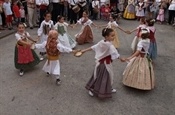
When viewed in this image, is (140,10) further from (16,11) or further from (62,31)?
(62,31)

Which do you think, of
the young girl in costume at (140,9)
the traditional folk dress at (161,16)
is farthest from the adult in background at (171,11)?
the young girl in costume at (140,9)

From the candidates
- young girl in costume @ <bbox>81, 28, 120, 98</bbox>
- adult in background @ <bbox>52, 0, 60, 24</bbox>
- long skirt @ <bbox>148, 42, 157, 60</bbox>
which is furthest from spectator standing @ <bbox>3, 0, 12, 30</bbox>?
young girl in costume @ <bbox>81, 28, 120, 98</bbox>

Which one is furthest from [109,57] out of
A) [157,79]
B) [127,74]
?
[157,79]

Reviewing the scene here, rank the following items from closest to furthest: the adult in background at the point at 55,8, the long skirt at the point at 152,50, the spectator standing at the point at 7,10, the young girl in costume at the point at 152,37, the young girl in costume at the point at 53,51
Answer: the young girl in costume at the point at 53,51 → the young girl in costume at the point at 152,37 → the long skirt at the point at 152,50 → the spectator standing at the point at 7,10 → the adult in background at the point at 55,8

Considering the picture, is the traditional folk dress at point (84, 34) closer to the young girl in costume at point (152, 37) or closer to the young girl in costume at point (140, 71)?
the young girl in costume at point (152, 37)

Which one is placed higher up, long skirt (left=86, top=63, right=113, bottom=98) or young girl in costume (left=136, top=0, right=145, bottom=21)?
young girl in costume (left=136, top=0, right=145, bottom=21)

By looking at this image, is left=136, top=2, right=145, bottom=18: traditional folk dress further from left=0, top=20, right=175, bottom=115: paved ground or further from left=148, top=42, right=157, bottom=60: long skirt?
left=148, top=42, right=157, bottom=60: long skirt

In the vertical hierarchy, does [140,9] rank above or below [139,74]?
above

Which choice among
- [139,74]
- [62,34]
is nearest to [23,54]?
[62,34]

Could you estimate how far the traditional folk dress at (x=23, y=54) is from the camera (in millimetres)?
6129

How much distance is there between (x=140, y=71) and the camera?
5.39m

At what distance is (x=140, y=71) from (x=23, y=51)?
2675 mm

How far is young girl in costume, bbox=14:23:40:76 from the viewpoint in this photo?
20.0ft

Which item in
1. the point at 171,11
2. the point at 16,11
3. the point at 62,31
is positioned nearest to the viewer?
the point at 62,31
